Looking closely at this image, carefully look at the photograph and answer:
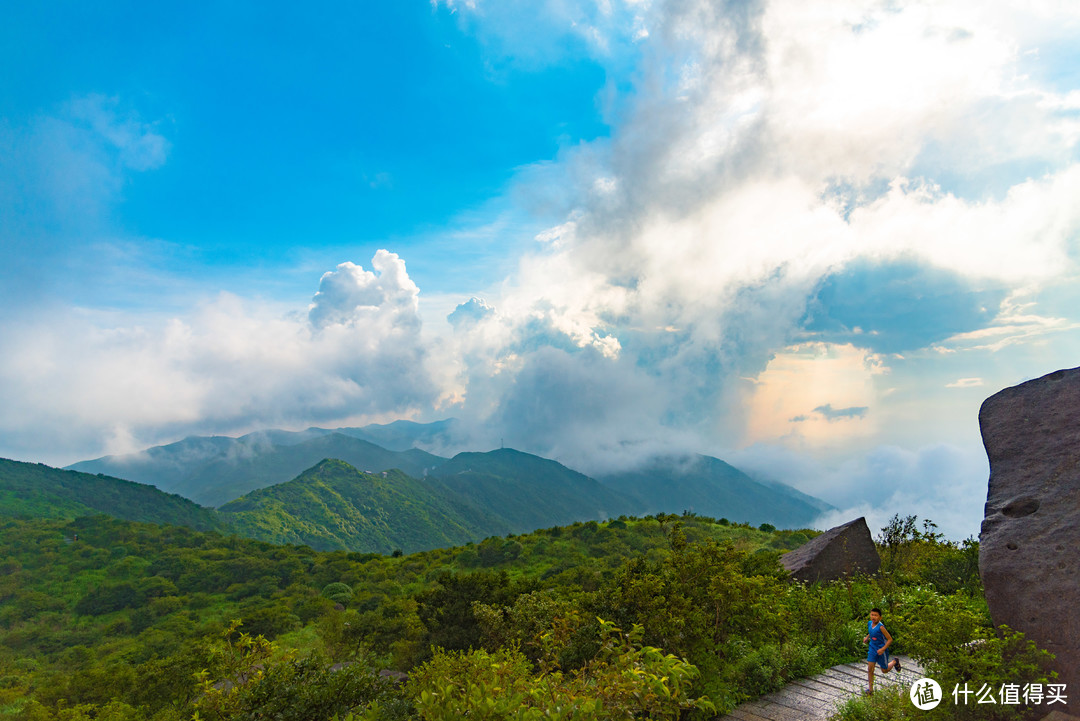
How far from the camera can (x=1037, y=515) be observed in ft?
29.1

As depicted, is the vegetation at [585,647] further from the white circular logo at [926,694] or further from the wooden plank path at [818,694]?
the white circular logo at [926,694]

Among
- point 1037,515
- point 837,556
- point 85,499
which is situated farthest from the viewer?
point 85,499

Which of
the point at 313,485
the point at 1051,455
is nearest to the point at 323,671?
the point at 1051,455

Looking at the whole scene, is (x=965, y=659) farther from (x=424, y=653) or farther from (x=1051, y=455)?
(x=424, y=653)

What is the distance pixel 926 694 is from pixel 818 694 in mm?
2144

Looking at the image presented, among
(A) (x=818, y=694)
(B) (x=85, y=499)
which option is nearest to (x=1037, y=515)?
(A) (x=818, y=694)

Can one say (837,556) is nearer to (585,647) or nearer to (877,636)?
(877,636)

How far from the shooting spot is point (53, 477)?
150 metres

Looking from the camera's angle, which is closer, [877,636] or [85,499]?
[877,636]

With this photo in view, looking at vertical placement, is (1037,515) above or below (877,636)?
above

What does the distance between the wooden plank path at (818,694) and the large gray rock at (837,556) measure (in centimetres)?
646

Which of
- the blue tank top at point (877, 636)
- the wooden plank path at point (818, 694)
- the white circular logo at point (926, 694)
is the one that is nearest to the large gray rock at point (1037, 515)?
the white circular logo at point (926, 694)

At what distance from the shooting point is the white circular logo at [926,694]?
735cm

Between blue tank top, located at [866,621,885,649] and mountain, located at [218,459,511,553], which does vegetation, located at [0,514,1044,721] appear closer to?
blue tank top, located at [866,621,885,649]
